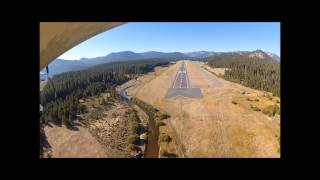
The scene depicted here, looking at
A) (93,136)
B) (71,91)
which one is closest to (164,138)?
(93,136)

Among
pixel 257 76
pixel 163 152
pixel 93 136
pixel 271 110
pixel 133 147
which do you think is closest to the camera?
pixel 163 152

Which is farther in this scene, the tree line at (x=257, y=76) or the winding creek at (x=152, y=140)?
the tree line at (x=257, y=76)

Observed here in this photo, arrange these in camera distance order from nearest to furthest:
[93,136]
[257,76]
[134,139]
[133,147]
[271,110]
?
1. [133,147]
2. [134,139]
3. [93,136]
4. [271,110]
5. [257,76]

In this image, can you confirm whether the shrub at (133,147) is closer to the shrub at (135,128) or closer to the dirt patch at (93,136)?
the dirt patch at (93,136)

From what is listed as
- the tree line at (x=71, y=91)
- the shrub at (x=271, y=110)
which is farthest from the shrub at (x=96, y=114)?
the shrub at (x=271, y=110)

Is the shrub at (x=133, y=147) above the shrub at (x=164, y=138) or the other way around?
the other way around

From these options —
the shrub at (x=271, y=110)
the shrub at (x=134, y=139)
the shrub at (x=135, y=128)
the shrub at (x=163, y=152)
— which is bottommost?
the shrub at (x=163, y=152)

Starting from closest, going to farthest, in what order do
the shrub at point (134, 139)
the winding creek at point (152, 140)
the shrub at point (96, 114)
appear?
the winding creek at point (152, 140) → the shrub at point (134, 139) → the shrub at point (96, 114)

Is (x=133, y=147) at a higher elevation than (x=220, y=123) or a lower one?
lower

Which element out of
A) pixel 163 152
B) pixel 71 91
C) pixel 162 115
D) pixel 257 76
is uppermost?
pixel 257 76

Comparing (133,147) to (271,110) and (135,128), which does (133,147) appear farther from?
(271,110)

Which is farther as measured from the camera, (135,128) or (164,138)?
(135,128)
